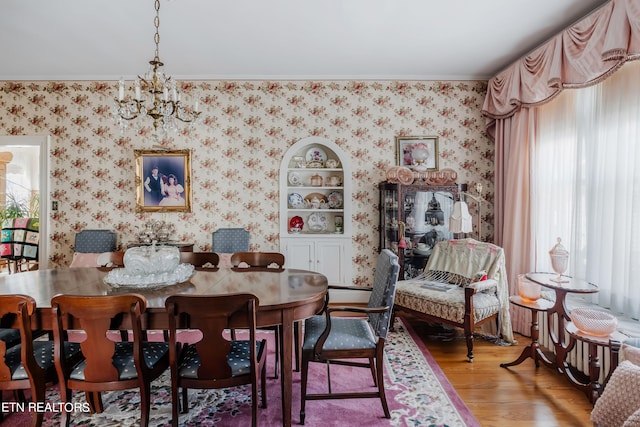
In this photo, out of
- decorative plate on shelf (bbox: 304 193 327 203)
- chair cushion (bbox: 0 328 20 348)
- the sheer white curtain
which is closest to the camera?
chair cushion (bbox: 0 328 20 348)

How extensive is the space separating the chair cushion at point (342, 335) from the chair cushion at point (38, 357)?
4.58ft

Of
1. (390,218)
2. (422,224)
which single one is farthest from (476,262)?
(390,218)

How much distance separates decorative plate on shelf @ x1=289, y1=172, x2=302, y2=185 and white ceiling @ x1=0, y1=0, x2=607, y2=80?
4.03 feet

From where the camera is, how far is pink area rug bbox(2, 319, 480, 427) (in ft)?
6.84

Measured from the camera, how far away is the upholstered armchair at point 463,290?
118 inches

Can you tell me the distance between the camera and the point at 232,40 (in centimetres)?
331

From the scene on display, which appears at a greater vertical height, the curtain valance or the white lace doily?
the curtain valance

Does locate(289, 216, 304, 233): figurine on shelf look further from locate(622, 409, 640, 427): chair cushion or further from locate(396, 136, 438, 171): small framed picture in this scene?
locate(622, 409, 640, 427): chair cushion

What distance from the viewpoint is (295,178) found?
179 inches

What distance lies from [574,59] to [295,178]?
120 inches

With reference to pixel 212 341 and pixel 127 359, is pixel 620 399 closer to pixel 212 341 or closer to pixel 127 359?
pixel 212 341

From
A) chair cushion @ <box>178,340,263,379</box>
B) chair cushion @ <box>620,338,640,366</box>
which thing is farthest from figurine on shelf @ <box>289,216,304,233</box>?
chair cushion @ <box>620,338,640,366</box>

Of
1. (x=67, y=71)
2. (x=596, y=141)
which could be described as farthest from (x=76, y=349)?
(x=596, y=141)

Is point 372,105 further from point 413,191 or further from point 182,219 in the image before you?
point 182,219
